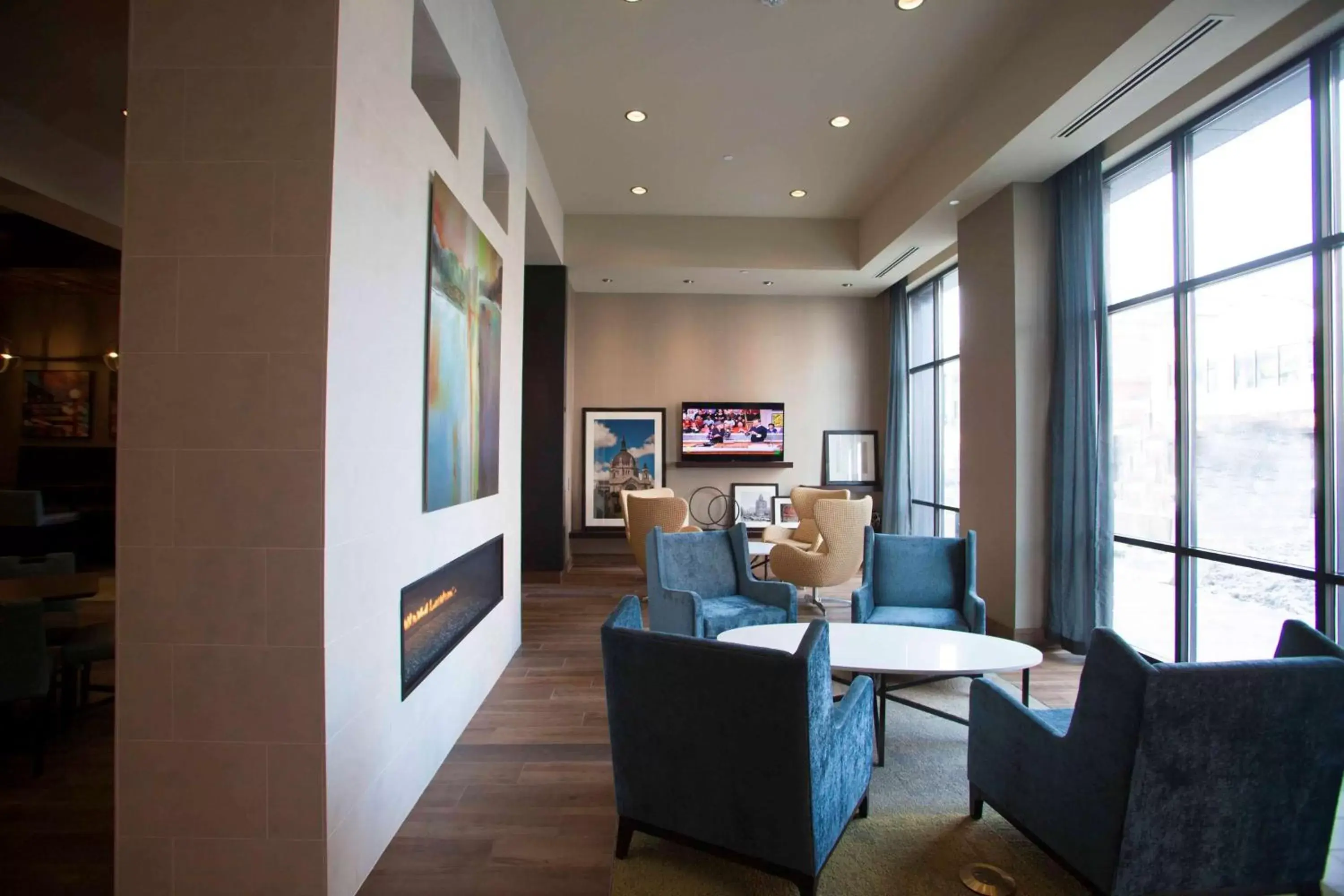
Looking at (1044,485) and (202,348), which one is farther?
(1044,485)

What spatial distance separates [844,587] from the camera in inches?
285

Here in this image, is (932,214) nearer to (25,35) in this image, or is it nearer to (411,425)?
(411,425)

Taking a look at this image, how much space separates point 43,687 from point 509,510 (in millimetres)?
2277

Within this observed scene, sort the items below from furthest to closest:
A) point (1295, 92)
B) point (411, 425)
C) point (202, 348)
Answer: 1. point (1295, 92)
2. point (411, 425)
3. point (202, 348)

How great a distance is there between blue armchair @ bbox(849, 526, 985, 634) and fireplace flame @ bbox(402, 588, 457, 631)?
240 cm

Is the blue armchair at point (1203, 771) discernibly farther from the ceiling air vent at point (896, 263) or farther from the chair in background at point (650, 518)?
the ceiling air vent at point (896, 263)

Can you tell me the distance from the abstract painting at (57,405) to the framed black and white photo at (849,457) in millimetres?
8528

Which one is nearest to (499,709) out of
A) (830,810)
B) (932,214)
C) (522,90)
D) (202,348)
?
(830,810)

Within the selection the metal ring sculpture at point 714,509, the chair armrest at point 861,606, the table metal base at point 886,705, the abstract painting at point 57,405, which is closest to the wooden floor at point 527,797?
the table metal base at point 886,705

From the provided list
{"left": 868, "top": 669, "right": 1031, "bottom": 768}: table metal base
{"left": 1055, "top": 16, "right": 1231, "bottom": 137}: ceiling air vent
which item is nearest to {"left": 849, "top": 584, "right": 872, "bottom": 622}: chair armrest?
{"left": 868, "top": 669, "right": 1031, "bottom": 768}: table metal base

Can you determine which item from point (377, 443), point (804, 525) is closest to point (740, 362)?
point (804, 525)

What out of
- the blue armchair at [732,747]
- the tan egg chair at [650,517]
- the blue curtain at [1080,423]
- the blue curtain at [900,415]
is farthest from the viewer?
the blue curtain at [900,415]

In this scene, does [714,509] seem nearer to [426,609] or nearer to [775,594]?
[775,594]

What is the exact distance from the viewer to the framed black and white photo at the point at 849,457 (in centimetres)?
879
